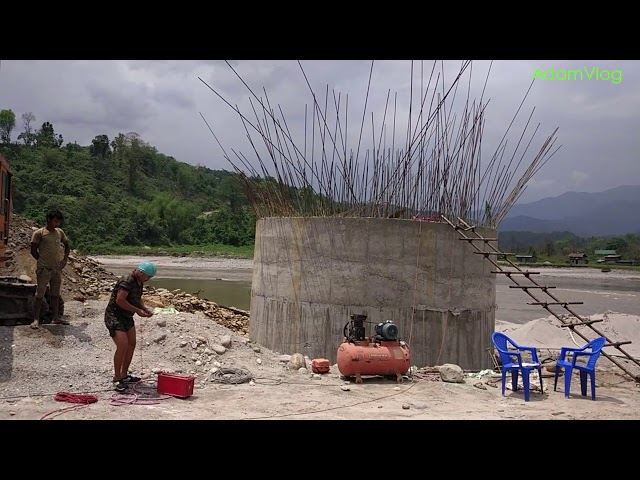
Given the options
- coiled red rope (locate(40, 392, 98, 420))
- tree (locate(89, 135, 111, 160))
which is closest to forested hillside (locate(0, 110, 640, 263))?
tree (locate(89, 135, 111, 160))

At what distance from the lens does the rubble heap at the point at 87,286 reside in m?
11.8

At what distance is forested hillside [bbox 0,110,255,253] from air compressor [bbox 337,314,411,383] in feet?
90.4

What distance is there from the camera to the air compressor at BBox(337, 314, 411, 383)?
707 cm

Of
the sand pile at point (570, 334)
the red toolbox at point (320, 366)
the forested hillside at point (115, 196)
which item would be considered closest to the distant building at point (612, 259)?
the forested hillside at point (115, 196)

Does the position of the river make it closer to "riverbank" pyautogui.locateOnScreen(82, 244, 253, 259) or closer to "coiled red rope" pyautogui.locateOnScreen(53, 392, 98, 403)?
"riverbank" pyautogui.locateOnScreen(82, 244, 253, 259)

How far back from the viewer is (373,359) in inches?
280

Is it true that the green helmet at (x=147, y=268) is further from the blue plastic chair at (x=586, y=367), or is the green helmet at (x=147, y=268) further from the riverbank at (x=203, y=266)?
the riverbank at (x=203, y=266)

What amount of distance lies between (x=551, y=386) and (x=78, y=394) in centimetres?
599

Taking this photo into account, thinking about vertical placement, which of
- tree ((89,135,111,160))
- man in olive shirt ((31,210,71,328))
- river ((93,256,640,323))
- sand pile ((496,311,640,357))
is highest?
tree ((89,135,111,160))

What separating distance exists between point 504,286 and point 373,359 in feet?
78.0

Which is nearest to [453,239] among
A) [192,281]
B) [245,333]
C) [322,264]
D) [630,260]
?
[322,264]

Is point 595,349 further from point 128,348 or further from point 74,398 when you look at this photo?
point 74,398

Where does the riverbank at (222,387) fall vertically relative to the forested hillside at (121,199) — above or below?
below

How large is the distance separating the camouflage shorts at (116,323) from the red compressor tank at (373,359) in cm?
267
